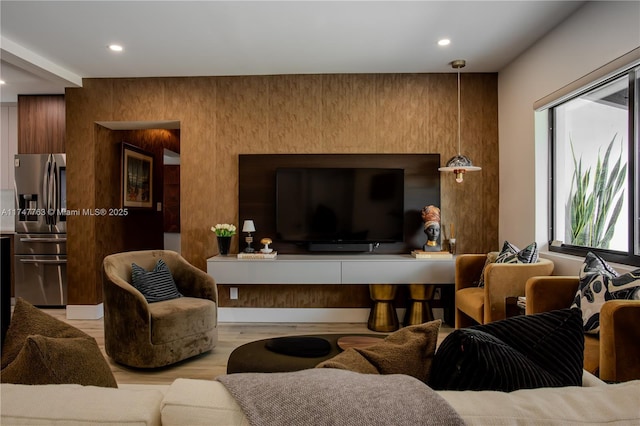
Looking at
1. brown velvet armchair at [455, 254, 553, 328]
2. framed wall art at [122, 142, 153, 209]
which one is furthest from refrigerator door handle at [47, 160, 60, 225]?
brown velvet armchair at [455, 254, 553, 328]

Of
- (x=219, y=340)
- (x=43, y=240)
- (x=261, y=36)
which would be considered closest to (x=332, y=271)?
(x=219, y=340)

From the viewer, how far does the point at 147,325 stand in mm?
2818

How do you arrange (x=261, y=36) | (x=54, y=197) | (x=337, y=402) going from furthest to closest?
1. (x=54, y=197)
2. (x=261, y=36)
3. (x=337, y=402)

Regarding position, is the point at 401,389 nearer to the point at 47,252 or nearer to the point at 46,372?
the point at 46,372

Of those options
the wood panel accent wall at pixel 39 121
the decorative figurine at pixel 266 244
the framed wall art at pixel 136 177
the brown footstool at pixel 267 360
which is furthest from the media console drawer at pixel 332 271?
the wood panel accent wall at pixel 39 121

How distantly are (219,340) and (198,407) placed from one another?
10.4 feet

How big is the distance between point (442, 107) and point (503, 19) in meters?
1.28

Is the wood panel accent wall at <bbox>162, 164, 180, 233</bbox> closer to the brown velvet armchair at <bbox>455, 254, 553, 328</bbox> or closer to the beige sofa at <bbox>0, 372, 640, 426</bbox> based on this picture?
the brown velvet armchair at <bbox>455, 254, 553, 328</bbox>

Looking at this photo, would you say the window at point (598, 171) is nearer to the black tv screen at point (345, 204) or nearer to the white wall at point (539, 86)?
the white wall at point (539, 86)

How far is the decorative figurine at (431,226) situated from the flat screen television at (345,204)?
251mm

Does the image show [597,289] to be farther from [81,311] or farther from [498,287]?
[81,311]

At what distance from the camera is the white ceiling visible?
2.83m

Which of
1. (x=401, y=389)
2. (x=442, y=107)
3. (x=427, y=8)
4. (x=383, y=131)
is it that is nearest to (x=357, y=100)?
(x=383, y=131)

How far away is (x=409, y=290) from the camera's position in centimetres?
404
